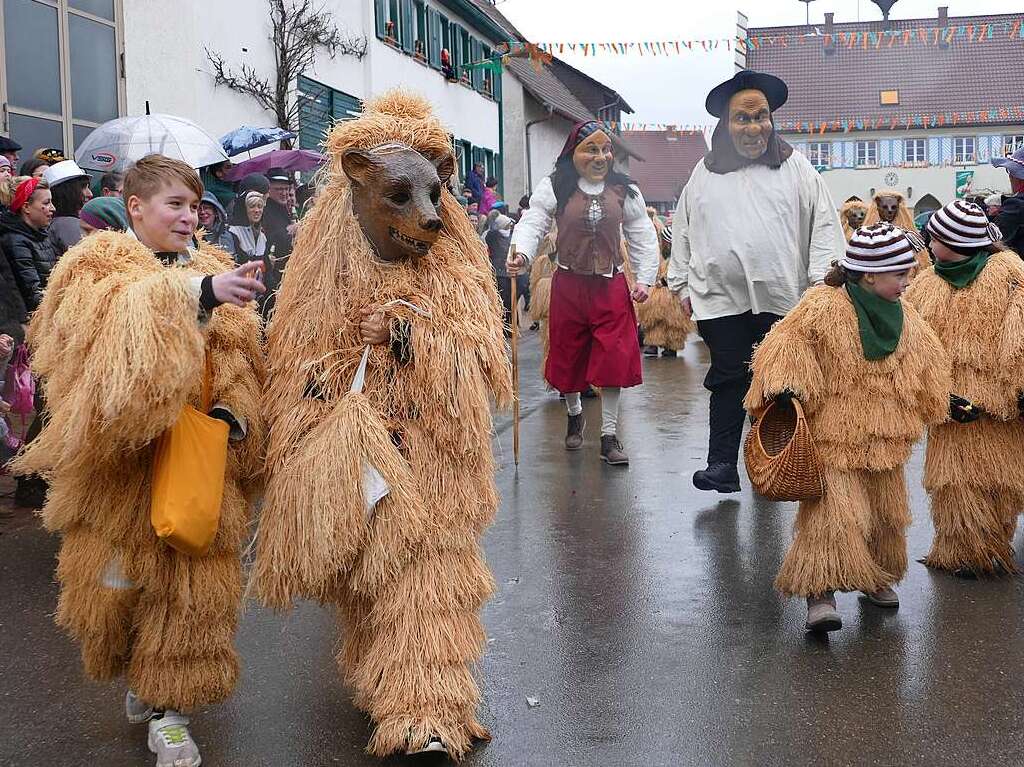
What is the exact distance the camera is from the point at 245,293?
10.3 feet

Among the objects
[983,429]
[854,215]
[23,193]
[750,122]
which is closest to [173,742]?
[983,429]

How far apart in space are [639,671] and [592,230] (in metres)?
4.37

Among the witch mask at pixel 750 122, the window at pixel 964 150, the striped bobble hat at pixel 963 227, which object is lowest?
the striped bobble hat at pixel 963 227

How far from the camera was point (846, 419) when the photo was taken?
4699mm

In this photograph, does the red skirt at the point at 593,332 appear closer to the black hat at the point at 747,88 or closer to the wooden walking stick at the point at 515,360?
the wooden walking stick at the point at 515,360

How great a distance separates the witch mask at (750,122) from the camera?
6.27m

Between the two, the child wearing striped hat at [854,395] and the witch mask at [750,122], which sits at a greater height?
the witch mask at [750,122]

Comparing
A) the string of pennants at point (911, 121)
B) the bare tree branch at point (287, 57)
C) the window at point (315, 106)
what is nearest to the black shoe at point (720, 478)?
the bare tree branch at point (287, 57)

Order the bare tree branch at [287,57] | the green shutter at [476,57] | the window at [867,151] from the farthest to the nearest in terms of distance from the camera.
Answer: the window at [867,151], the green shutter at [476,57], the bare tree branch at [287,57]

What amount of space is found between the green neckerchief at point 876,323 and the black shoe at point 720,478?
2090 millimetres

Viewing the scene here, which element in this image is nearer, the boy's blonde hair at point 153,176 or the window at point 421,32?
the boy's blonde hair at point 153,176

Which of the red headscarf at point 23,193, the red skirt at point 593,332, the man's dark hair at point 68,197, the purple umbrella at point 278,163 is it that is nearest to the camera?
the red headscarf at point 23,193

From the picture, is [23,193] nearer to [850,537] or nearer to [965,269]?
[850,537]

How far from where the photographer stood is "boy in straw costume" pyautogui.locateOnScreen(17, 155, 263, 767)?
3135 millimetres
